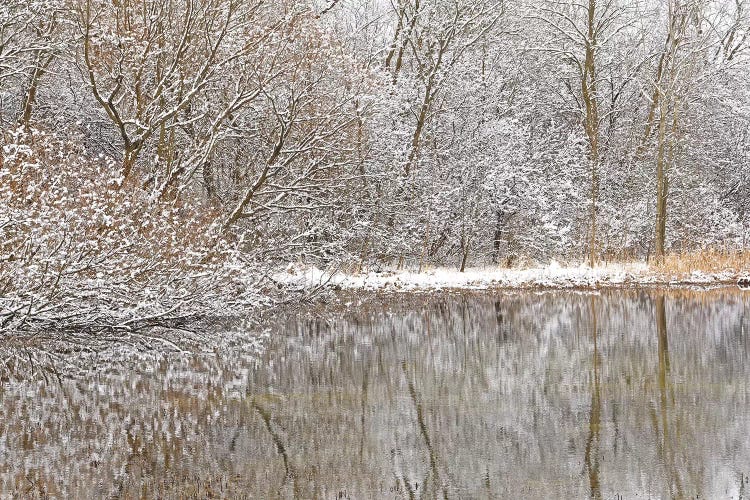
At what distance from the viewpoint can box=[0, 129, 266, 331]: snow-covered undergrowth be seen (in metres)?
14.1

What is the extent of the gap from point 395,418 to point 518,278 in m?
19.5

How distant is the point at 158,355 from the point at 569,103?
27.4m

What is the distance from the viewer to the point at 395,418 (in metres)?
9.73

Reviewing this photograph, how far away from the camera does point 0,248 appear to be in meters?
14.5

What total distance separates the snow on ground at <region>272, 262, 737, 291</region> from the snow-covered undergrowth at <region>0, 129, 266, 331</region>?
9.57m

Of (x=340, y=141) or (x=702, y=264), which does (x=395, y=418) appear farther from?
(x=702, y=264)

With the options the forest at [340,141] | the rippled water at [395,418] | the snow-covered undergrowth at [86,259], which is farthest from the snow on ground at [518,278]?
the rippled water at [395,418]

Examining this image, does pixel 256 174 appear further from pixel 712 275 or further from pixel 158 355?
pixel 712 275

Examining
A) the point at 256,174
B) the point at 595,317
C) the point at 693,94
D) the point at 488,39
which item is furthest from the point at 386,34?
the point at 595,317

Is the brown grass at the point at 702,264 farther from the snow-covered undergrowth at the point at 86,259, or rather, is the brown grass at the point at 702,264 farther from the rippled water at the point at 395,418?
the snow-covered undergrowth at the point at 86,259

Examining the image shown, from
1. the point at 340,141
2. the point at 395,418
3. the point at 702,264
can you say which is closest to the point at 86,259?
the point at 395,418

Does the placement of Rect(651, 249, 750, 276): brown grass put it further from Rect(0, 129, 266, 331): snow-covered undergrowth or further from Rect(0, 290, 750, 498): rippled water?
Rect(0, 129, 266, 331): snow-covered undergrowth

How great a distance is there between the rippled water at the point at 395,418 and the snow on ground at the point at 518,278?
10.3m

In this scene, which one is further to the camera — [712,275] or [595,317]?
[712,275]
